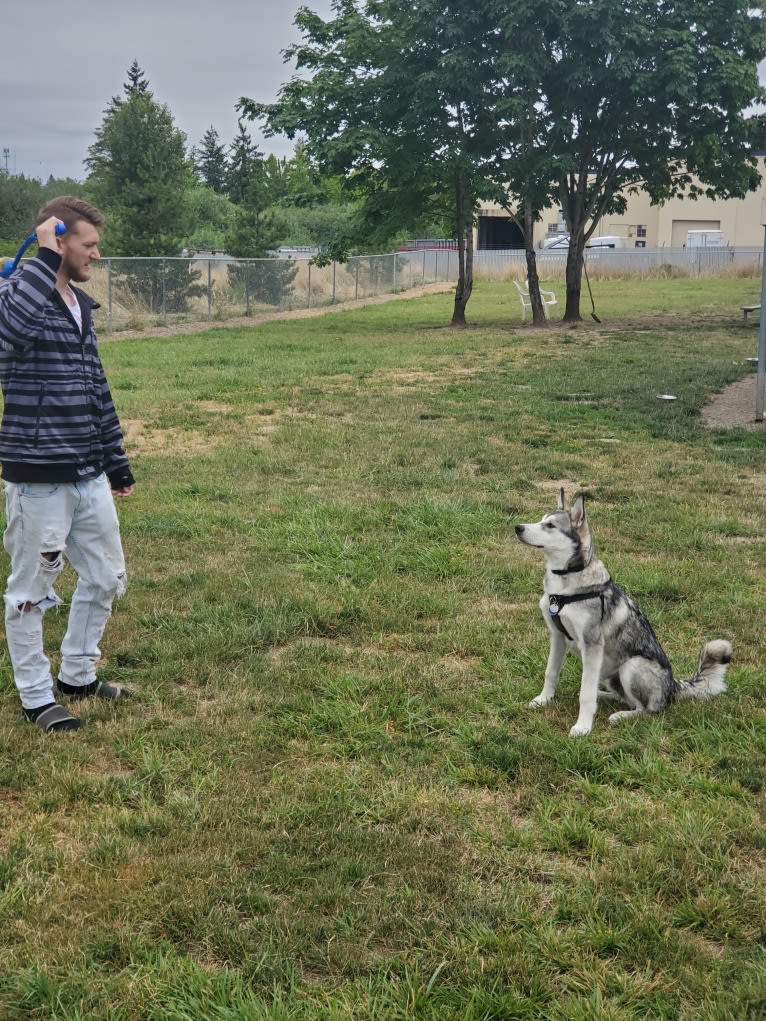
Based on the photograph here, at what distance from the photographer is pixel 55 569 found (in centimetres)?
411

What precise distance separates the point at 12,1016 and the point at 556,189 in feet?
79.0

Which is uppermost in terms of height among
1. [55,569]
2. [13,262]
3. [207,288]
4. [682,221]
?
[682,221]

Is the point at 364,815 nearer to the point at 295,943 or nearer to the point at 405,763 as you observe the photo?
the point at 405,763

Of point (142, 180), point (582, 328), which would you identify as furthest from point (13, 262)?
point (142, 180)

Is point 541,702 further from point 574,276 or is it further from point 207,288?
point 207,288

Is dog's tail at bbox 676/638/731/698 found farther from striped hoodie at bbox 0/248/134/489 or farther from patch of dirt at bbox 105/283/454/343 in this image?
patch of dirt at bbox 105/283/454/343

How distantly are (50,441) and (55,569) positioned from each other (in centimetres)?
53

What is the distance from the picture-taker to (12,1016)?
8.52 ft

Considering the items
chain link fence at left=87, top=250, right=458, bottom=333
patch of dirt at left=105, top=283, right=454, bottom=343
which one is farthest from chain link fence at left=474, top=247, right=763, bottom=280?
chain link fence at left=87, top=250, right=458, bottom=333

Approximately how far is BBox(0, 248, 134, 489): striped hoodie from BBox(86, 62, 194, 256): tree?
33993mm

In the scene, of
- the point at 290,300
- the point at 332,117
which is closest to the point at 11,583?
the point at 332,117

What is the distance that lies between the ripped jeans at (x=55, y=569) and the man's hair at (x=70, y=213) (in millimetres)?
1030

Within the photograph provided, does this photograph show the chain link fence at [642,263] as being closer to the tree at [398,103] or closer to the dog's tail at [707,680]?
the tree at [398,103]

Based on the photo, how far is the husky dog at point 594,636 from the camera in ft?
13.7
